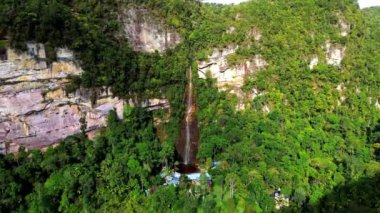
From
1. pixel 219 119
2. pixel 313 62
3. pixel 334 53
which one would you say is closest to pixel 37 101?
pixel 219 119

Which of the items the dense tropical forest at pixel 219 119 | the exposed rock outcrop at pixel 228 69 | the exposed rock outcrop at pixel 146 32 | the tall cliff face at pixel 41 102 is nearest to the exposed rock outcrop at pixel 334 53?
the dense tropical forest at pixel 219 119

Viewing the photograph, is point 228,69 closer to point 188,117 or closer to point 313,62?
point 188,117

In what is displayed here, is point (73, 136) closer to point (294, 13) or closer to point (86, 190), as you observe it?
point (86, 190)

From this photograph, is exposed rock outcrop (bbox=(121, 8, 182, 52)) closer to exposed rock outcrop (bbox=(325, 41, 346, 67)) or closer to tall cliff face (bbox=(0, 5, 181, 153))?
tall cliff face (bbox=(0, 5, 181, 153))

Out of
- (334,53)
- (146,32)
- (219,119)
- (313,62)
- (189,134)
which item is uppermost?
(146,32)

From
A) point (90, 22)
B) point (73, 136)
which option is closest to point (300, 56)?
point (90, 22)

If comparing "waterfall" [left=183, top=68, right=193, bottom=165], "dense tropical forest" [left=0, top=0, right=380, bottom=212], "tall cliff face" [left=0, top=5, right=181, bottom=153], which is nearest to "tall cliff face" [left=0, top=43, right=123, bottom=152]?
"tall cliff face" [left=0, top=5, right=181, bottom=153]
